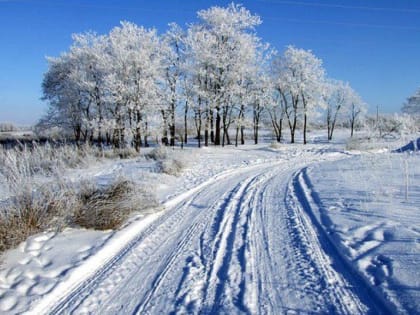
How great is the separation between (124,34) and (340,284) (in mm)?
30714

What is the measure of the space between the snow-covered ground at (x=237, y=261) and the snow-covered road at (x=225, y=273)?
0.05ft

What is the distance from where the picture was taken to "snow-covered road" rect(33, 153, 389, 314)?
3.80 m

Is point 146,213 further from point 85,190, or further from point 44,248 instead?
point 44,248

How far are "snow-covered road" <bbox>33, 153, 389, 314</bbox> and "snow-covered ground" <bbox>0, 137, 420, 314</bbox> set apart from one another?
1 centimetres

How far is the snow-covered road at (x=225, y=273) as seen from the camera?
3.80 m

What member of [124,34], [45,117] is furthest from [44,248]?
[45,117]

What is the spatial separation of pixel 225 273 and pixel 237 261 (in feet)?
1.38

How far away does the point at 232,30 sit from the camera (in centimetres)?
3167

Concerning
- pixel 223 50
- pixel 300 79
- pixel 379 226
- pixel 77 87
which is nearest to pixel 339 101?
pixel 300 79

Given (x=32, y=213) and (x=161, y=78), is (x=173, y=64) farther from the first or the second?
(x=32, y=213)

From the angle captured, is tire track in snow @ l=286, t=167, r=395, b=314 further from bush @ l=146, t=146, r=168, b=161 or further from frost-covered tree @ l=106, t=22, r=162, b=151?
frost-covered tree @ l=106, t=22, r=162, b=151

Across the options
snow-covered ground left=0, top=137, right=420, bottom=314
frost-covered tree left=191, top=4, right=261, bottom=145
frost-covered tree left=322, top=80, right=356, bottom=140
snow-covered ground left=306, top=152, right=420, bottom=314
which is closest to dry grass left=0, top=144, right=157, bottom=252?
snow-covered ground left=0, top=137, right=420, bottom=314

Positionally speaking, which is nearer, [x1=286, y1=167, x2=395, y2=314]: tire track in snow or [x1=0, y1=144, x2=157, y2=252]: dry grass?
[x1=286, y1=167, x2=395, y2=314]: tire track in snow

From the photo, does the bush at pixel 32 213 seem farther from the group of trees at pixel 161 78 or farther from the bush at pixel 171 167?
the group of trees at pixel 161 78
